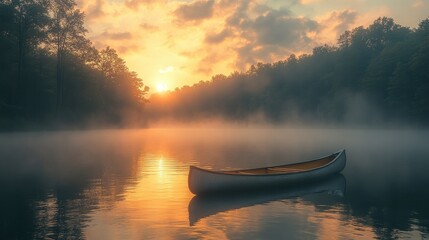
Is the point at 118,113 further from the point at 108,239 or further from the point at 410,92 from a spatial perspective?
the point at 108,239

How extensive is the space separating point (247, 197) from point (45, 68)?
224 ft

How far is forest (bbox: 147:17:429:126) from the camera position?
327 ft

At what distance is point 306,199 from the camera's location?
22031 millimetres

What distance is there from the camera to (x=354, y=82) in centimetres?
13138

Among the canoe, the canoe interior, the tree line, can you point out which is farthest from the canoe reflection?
the tree line

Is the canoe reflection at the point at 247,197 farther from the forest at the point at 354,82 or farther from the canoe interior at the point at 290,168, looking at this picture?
the forest at the point at 354,82

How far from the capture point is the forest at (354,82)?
327 feet

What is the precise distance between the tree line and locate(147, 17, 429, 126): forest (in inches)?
2865

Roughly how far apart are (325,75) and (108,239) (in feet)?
464

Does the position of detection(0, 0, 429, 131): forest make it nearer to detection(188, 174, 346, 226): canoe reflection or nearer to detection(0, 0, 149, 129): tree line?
detection(0, 0, 149, 129): tree line

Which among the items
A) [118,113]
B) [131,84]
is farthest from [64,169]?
[131,84]

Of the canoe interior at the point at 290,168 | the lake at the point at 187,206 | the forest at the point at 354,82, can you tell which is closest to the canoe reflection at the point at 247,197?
the lake at the point at 187,206

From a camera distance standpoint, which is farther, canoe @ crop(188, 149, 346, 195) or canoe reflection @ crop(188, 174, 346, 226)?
canoe @ crop(188, 149, 346, 195)

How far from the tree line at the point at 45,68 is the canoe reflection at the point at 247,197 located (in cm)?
5246
